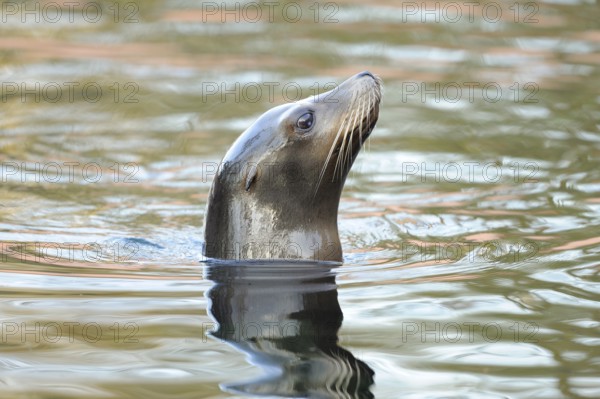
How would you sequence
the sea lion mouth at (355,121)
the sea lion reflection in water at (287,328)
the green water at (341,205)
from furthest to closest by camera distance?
the sea lion mouth at (355,121) < the green water at (341,205) < the sea lion reflection in water at (287,328)

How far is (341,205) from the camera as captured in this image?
897cm

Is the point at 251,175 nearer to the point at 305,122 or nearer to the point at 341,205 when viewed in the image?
the point at 305,122

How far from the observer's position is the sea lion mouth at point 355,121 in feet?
22.7

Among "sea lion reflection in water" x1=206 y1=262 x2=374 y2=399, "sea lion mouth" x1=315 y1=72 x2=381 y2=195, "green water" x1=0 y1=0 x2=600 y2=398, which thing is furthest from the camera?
"sea lion mouth" x1=315 y1=72 x2=381 y2=195

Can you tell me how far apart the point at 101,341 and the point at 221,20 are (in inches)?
382

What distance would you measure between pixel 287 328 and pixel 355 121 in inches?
61.6

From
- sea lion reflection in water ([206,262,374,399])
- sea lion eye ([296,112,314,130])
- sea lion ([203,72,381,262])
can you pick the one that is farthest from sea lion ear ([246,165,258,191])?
sea lion reflection in water ([206,262,374,399])

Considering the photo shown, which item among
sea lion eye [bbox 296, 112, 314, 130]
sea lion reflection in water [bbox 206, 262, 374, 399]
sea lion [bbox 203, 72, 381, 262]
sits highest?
sea lion eye [bbox 296, 112, 314, 130]

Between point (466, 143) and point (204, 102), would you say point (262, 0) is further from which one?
point (466, 143)

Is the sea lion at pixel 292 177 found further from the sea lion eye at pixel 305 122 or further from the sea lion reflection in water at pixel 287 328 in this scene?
the sea lion reflection in water at pixel 287 328

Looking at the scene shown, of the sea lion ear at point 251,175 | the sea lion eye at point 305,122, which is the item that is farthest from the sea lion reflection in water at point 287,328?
the sea lion eye at point 305,122

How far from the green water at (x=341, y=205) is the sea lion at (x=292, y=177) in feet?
0.91

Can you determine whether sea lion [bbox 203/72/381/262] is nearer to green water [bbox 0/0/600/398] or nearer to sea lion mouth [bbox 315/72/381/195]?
sea lion mouth [bbox 315/72/381/195]

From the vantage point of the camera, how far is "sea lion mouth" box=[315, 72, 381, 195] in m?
6.91
